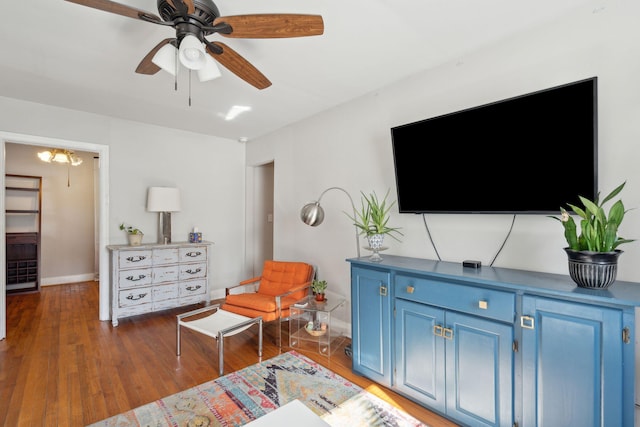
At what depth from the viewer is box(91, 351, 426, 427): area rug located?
6.25 ft

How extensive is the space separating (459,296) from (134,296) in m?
3.63

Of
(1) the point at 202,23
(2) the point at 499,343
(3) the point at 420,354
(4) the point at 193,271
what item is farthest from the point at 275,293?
(1) the point at 202,23

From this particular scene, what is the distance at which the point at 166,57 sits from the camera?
1.77 m

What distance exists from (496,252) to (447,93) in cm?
130

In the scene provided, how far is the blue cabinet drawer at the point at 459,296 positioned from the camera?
1.65 metres

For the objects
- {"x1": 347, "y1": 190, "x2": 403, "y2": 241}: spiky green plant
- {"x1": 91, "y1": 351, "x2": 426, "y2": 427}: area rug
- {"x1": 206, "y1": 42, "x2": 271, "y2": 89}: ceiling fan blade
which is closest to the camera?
{"x1": 206, "y1": 42, "x2": 271, "y2": 89}: ceiling fan blade

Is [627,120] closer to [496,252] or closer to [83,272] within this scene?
[496,252]

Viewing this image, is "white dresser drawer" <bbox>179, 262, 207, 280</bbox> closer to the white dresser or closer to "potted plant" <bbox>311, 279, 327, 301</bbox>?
the white dresser

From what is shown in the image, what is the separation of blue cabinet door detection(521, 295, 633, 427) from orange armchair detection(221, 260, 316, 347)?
200 cm

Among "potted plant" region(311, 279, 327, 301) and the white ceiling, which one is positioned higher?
the white ceiling

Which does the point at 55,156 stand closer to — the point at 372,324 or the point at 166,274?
the point at 166,274

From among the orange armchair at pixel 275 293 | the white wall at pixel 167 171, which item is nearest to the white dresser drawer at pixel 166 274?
the white wall at pixel 167 171

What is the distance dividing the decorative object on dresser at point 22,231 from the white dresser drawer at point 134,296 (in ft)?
8.74

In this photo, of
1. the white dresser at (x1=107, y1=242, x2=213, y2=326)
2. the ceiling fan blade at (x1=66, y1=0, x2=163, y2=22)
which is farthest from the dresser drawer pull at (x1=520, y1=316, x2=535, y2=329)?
the white dresser at (x1=107, y1=242, x2=213, y2=326)
